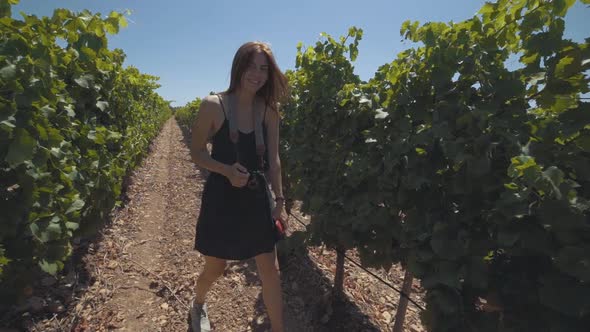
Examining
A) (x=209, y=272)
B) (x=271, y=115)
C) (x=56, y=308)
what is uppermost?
(x=271, y=115)

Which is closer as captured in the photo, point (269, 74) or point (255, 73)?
point (255, 73)

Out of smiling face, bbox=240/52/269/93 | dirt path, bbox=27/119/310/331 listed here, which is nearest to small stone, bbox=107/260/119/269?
dirt path, bbox=27/119/310/331

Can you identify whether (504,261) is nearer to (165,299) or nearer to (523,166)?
(523,166)

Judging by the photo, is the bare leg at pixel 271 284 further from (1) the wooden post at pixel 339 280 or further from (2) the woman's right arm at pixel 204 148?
(1) the wooden post at pixel 339 280

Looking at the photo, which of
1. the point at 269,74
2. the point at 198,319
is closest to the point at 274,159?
the point at 269,74

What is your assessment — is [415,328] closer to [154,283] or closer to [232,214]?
[232,214]

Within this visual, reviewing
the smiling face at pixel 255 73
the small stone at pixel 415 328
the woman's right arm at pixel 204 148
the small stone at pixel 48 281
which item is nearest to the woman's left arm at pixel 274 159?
the smiling face at pixel 255 73

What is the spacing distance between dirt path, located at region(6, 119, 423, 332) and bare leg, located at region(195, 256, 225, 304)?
571mm

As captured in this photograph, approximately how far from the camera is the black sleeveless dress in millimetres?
2256

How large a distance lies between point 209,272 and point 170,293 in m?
1.19

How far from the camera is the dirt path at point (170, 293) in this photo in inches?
114

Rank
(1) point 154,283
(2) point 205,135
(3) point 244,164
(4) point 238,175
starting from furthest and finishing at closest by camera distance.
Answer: (1) point 154,283
(3) point 244,164
(2) point 205,135
(4) point 238,175

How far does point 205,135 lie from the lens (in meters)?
2.17

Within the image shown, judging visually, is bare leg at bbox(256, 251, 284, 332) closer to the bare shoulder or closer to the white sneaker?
the white sneaker
